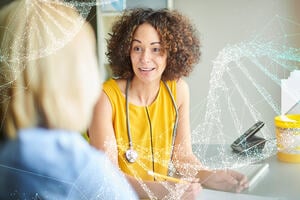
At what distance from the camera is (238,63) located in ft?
2.01

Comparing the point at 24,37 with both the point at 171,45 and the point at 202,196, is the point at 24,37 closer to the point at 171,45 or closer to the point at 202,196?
the point at 171,45

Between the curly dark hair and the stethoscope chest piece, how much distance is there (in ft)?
0.37

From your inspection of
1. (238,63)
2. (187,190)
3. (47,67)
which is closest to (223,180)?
(187,190)

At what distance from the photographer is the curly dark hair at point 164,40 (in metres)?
0.60

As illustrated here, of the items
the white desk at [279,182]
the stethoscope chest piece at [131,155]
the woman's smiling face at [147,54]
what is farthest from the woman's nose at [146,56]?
the white desk at [279,182]

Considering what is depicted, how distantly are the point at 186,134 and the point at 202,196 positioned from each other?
94mm

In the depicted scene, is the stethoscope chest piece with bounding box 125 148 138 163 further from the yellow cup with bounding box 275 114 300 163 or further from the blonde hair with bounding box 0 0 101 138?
the yellow cup with bounding box 275 114 300 163

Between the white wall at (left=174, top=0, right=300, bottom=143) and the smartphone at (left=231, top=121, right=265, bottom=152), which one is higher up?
the white wall at (left=174, top=0, right=300, bottom=143)

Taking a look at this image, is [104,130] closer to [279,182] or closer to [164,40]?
[164,40]

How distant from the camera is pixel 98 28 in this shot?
635 millimetres

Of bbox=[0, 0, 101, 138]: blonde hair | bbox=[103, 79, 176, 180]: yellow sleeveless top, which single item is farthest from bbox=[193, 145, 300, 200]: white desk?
bbox=[0, 0, 101, 138]: blonde hair

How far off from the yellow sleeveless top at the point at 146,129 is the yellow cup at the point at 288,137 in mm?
157

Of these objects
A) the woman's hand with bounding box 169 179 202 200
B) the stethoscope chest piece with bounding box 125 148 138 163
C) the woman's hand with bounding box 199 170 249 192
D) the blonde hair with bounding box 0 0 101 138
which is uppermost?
the blonde hair with bounding box 0 0 101 138

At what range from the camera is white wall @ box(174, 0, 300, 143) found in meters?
0.60
